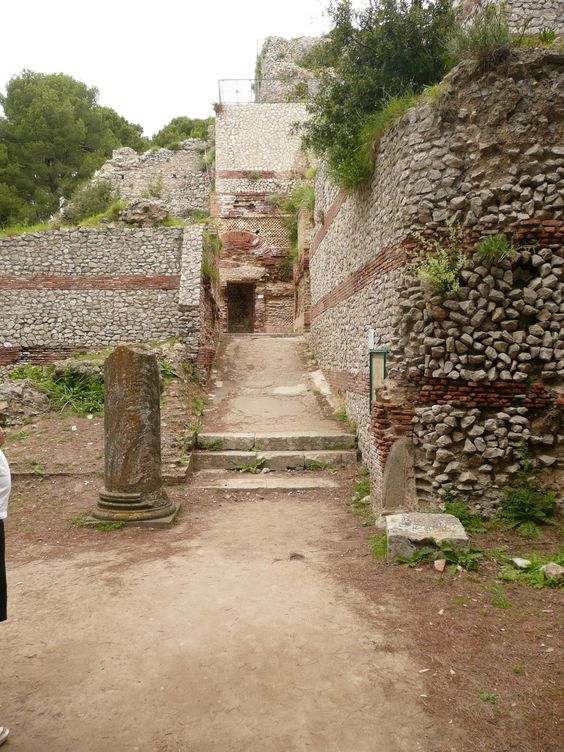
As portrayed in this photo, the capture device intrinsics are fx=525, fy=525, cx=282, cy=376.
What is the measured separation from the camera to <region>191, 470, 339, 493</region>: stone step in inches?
314

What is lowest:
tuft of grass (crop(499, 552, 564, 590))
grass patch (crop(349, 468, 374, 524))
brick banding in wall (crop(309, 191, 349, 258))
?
grass patch (crop(349, 468, 374, 524))

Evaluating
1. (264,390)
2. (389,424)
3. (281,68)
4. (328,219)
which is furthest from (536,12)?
(281,68)

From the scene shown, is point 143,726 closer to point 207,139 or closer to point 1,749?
point 1,749

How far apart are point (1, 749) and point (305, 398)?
375 inches

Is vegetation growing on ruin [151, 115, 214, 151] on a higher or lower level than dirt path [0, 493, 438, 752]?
higher

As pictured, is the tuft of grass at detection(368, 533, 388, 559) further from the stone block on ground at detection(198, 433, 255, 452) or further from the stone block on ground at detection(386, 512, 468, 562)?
→ the stone block on ground at detection(198, 433, 255, 452)

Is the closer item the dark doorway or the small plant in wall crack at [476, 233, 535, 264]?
the small plant in wall crack at [476, 233, 535, 264]

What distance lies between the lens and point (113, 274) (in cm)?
1430

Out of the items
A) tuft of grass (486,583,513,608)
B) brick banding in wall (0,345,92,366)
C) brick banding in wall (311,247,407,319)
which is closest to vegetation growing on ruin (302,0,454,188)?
brick banding in wall (311,247,407,319)

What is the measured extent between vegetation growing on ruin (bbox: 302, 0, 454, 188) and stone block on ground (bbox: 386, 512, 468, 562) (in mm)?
5294

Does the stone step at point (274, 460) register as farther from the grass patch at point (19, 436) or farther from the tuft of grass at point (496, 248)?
the tuft of grass at point (496, 248)

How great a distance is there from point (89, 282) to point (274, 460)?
8460 mm

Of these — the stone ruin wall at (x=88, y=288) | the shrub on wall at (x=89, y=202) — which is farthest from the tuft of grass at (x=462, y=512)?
the shrub on wall at (x=89, y=202)

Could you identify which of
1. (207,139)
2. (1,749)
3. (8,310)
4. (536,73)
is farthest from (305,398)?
(207,139)
